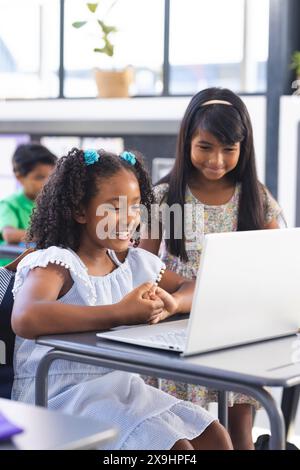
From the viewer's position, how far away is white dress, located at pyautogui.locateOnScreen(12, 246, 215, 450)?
67.1 inches

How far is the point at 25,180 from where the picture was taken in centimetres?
440

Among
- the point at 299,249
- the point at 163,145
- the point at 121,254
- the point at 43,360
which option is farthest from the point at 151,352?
the point at 163,145

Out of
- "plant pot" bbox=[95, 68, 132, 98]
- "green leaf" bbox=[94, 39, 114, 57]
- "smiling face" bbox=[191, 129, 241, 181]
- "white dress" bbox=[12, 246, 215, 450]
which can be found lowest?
"white dress" bbox=[12, 246, 215, 450]

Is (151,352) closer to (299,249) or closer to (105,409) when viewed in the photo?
(105,409)

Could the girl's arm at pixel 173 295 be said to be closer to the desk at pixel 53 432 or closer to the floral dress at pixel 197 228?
the floral dress at pixel 197 228

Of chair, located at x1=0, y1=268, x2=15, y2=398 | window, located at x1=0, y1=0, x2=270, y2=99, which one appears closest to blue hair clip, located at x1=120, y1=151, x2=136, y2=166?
chair, located at x1=0, y1=268, x2=15, y2=398

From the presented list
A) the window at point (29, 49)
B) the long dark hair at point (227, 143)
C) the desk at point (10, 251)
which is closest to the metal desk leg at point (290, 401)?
the long dark hair at point (227, 143)

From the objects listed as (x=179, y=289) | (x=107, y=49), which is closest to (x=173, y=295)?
(x=179, y=289)

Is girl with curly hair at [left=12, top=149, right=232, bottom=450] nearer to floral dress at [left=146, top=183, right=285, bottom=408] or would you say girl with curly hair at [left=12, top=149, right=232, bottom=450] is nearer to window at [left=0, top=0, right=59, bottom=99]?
floral dress at [left=146, top=183, right=285, bottom=408]

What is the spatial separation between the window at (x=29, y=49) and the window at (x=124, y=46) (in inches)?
4.6
